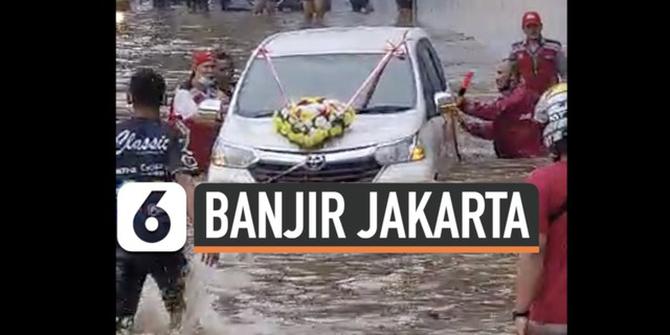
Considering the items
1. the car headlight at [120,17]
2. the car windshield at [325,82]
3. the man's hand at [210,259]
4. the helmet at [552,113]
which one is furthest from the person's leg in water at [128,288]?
the helmet at [552,113]

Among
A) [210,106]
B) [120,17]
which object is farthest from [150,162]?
[120,17]

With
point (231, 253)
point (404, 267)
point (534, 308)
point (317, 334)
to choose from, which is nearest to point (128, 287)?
point (231, 253)

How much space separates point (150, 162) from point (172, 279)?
17.1 inches

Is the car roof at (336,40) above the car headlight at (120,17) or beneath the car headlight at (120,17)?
beneath

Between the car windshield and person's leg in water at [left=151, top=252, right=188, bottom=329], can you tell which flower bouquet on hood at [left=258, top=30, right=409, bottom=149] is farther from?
person's leg in water at [left=151, top=252, right=188, bottom=329]

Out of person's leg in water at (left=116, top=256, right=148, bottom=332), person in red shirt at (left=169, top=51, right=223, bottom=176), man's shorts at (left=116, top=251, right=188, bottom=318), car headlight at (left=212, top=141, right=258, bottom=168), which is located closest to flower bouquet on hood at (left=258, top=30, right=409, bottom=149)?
car headlight at (left=212, top=141, right=258, bottom=168)

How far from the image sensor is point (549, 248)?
14.9 ft

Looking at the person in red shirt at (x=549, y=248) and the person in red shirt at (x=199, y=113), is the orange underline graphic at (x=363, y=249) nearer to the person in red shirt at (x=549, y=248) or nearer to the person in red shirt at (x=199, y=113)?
the person in red shirt at (x=549, y=248)

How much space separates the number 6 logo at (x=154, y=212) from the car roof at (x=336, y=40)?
63 centimetres

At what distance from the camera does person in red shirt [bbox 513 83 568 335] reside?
4488 mm

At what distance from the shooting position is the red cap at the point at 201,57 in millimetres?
4457

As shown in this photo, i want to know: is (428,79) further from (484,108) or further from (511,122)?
(511,122)

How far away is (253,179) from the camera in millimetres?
4465
